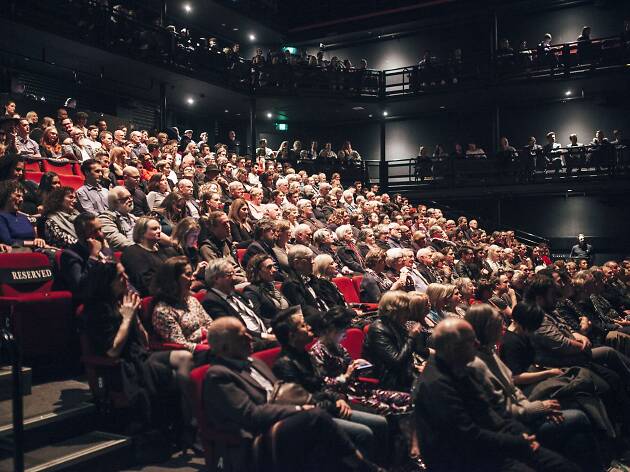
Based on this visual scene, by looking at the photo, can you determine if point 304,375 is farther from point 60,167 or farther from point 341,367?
point 60,167

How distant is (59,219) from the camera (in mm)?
4223

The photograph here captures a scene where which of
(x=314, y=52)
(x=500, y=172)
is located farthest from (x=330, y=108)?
(x=500, y=172)

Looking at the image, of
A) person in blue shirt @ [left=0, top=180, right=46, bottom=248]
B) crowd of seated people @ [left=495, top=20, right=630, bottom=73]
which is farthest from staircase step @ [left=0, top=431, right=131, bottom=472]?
crowd of seated people @ [left=495, top=20, right=630, bottom=73]

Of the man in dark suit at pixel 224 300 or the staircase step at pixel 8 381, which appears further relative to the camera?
the man in dark suit at pixel 224 300

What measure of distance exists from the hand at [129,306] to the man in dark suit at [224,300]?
19.3 inches

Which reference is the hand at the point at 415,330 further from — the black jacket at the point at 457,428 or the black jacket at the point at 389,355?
the black jacket at the point at 457,428

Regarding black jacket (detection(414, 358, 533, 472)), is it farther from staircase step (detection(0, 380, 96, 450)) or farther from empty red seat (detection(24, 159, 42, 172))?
empty red seat (detection(24, 159, 42, 172))

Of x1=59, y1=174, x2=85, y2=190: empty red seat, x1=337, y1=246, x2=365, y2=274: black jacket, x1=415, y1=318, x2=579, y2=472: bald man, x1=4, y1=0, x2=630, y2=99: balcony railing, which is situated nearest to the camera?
x1=415, y1=318, x2=579, y2=472: bald man

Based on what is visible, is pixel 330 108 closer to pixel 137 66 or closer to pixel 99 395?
pixel 137 66

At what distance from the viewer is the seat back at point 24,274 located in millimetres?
3514

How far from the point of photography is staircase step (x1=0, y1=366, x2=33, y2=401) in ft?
10.3

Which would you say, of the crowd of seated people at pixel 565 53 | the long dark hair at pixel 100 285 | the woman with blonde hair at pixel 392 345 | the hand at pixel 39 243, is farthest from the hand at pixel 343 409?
the crowd of seated people at pixel 565 53

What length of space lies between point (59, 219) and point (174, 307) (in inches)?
56.7

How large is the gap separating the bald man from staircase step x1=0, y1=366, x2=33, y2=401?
6.86ft
